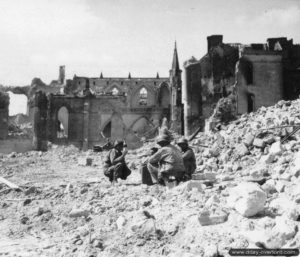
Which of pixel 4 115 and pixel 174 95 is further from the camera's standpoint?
pixel 174 95

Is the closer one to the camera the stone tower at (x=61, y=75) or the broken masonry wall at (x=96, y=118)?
the broken masonry wall at (x=96, y=118)

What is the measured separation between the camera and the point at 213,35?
2642 cm

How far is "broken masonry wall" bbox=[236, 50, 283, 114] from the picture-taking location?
23.8 m

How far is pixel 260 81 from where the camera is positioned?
2391 cm

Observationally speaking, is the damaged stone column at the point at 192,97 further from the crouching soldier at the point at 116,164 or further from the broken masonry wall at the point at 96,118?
the crouching soldier at the point at 116,164

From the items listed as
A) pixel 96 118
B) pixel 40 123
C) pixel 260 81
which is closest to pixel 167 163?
pixel 260 81

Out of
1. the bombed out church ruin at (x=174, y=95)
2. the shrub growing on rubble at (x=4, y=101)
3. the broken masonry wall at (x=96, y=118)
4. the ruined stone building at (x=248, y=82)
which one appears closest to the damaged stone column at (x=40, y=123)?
the bombed out church ruin at (x=174, y=95)

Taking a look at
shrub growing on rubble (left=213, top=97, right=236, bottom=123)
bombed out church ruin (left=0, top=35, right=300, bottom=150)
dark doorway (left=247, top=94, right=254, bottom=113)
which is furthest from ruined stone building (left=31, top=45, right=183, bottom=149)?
shrub growing on rubble (left=213, top=97, right=236, bottom=123)

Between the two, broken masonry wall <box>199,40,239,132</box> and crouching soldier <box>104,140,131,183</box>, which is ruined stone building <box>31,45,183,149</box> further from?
crouching soldier <box>104,140,131,183</box>

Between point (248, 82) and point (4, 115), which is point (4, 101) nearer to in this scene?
point (4, 115)

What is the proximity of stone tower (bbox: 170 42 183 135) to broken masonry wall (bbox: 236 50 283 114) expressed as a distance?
5.84 metres

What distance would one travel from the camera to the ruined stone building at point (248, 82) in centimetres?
2306

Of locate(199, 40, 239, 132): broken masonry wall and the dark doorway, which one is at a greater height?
locate(199, 40, 239, 132): broken masonry wall

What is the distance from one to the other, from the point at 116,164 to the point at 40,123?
78.5 ft
